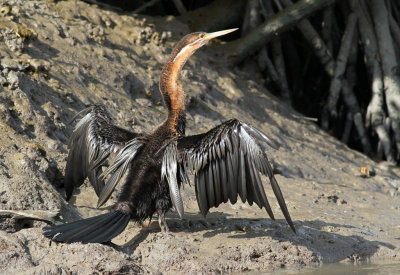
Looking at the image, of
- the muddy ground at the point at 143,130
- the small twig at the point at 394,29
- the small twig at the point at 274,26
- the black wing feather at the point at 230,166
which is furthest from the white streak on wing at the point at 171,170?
the small twig at the point at 394,29

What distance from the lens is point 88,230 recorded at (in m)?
5.46

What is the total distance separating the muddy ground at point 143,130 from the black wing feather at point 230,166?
465 millimetres

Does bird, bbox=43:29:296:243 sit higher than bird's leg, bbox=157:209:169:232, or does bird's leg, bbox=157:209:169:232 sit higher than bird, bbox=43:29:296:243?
bird, bbox=43:29:296:243

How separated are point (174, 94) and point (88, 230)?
5.99ft

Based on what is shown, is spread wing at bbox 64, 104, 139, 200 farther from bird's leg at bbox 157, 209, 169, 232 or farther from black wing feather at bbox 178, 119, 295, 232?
black wing feather at bbox 178, 119, 295, 232

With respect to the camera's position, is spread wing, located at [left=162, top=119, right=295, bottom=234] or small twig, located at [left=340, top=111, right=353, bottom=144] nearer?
spread wing, located at [left=162, top=119, right=295, bottom=234]

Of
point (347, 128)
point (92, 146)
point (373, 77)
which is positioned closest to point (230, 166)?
point (92, 146)

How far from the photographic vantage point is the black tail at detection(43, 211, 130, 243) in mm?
5348

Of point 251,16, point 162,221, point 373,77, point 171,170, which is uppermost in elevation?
point 251,16

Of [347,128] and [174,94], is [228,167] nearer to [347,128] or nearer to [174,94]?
[174,94]

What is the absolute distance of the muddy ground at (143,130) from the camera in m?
5.71

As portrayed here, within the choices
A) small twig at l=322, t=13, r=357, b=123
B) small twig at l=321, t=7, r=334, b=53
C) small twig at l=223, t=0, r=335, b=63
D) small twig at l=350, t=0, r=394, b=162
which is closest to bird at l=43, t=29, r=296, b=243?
small twig at l=223, t=0, r=335, b=63

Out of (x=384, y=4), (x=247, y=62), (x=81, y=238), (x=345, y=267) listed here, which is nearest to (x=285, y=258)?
(x=345, y=267)

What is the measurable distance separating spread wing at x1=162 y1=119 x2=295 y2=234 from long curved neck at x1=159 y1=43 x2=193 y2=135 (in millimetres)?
610
